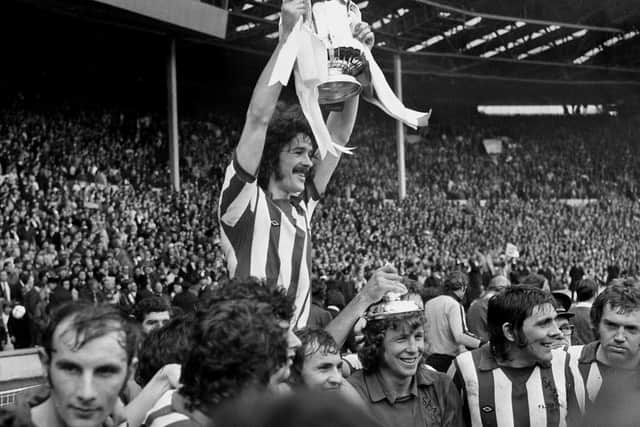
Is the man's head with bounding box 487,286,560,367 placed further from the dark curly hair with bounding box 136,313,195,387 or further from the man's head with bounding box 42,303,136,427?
the man's head with bounding box 42,303,136,427

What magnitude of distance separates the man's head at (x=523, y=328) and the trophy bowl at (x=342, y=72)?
1116 millimetres

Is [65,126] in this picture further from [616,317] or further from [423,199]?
[616,317]

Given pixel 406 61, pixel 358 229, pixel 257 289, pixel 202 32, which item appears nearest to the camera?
pixel 257 289

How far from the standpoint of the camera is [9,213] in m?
16.2

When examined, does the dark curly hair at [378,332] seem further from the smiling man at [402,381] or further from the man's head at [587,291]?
the man's head at [587,291]

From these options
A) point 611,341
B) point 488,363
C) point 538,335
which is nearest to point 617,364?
point 611,341

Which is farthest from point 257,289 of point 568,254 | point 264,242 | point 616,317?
point 568,254

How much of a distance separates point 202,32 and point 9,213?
363 inches

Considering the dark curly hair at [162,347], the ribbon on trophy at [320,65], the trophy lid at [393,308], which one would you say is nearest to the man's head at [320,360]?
the trophy lid at [393,308]

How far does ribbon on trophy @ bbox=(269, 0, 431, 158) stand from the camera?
3.48 m

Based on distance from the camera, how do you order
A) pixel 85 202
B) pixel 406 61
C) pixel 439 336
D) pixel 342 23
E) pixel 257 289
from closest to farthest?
pixel 257 289
pixel 342 23
pixel 439 336
pixel 85 202
pixel 406 61

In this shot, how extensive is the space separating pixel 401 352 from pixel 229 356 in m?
1.48

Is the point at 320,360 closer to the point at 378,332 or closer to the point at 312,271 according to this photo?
the point at 378,332

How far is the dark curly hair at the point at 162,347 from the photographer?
3.11m
